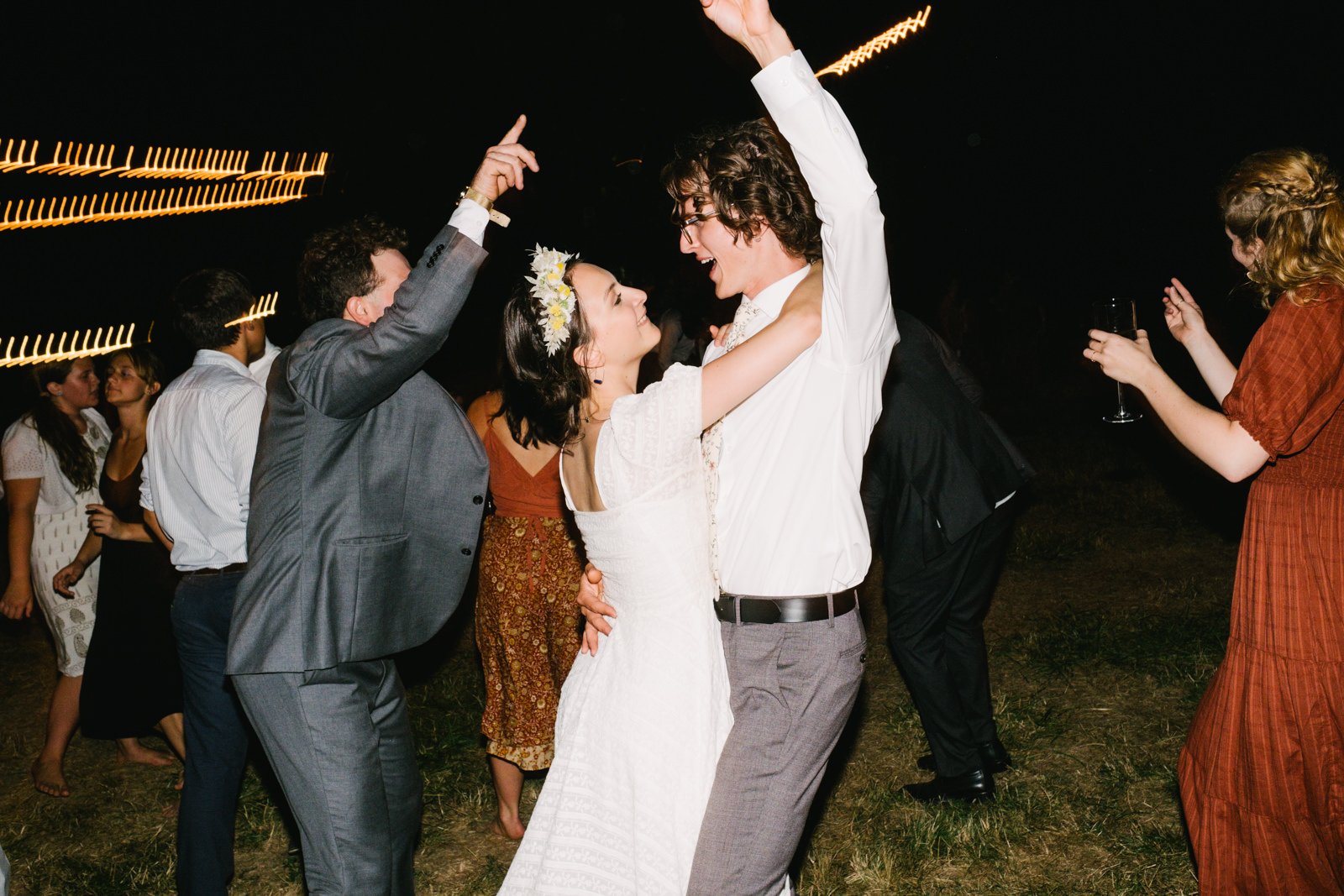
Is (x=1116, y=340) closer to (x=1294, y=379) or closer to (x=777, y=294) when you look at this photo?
(x=1294, y=379)

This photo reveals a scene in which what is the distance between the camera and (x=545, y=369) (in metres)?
2.36

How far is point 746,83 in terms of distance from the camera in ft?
42.4

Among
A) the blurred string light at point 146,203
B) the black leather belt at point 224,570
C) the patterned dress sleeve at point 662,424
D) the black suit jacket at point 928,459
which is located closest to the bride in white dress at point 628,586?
the patterned dress sleeve at point 662,424

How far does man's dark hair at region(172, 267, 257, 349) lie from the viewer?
3.38 metres

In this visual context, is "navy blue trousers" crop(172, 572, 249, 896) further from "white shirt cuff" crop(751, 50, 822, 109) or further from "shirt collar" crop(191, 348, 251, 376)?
"white shirt cuff" crop(751, 50, 822, 109)

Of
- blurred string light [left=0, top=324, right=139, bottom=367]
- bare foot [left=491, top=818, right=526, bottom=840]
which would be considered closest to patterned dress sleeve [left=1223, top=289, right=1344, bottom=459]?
bare foot [left=491, top=818, right=526, bottom=840]

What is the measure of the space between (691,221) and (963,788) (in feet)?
8.42

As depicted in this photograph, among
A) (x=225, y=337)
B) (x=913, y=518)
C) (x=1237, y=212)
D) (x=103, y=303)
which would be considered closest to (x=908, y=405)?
(x=913, y=518)

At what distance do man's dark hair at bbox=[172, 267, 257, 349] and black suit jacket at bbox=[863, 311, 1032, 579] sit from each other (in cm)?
231

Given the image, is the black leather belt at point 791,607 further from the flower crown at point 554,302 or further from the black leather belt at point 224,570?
the black leather belt at point 224,570

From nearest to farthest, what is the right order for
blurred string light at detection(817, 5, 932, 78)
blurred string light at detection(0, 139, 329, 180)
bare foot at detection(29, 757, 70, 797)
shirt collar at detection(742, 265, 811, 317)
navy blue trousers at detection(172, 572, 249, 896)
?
shirt collar at detection(742, 265, 811, 317) → navy blue trousers at detection(172, 572, 249, 896) → bare foot at detection(29, 757, 70, 797) → blurred string light at detection(817, 5, 932, 78) → blurred string light at detection(0, 139, 329, 180)

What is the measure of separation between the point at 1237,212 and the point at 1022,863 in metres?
2.22

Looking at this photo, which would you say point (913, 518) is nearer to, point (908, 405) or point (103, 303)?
point (908, 405)

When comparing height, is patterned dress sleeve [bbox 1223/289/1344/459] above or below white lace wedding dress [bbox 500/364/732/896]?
above
